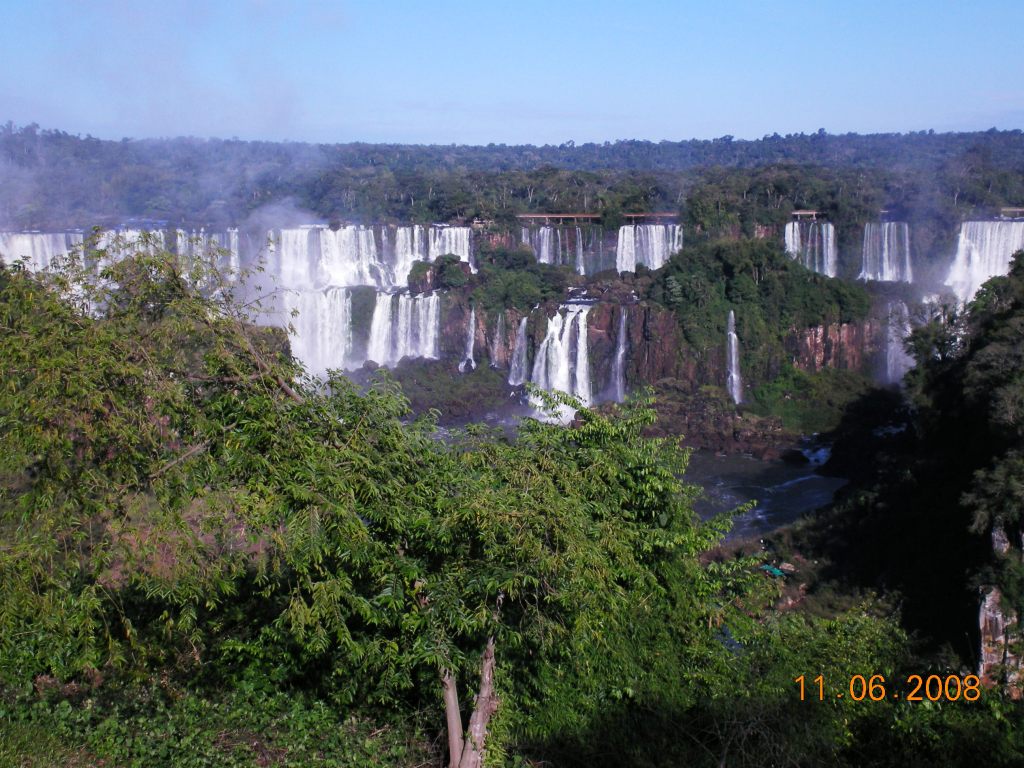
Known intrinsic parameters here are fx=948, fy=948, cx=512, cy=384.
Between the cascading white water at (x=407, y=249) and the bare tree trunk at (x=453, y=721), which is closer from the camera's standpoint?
the bare tree trunk at (x=453, y=721)

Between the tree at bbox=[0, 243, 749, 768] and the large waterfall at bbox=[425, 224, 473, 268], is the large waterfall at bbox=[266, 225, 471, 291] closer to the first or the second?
the large waterfall at bbox=[425, 224, 473, 268]

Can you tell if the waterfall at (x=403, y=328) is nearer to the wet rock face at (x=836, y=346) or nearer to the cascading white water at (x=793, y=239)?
the wet rock face at (x=836, y=346)

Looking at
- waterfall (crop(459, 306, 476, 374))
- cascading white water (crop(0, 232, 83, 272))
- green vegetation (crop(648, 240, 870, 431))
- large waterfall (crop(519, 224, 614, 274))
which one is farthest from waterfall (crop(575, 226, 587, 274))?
cascading white water (crop(0, 232, 83, 272))

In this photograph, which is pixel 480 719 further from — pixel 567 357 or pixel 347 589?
pixel 567 357

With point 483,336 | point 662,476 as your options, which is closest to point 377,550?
point 662,476

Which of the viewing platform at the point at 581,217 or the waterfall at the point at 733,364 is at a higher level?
the viewing platform at the point at 581,217

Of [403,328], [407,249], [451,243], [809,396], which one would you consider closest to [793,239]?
[809,396]

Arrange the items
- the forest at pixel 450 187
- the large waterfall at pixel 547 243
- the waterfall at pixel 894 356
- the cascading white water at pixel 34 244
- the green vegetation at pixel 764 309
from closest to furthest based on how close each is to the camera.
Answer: the green vegetation at pixel 764 309 < the waterfall at pixel 894 356 < the cascading white water at pixel 34 244 < the large waterfall at pixel 547 243 < the forest at pixel 450 187

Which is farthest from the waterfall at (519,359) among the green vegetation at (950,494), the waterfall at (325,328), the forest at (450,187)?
the green vegetation at (950,494)
